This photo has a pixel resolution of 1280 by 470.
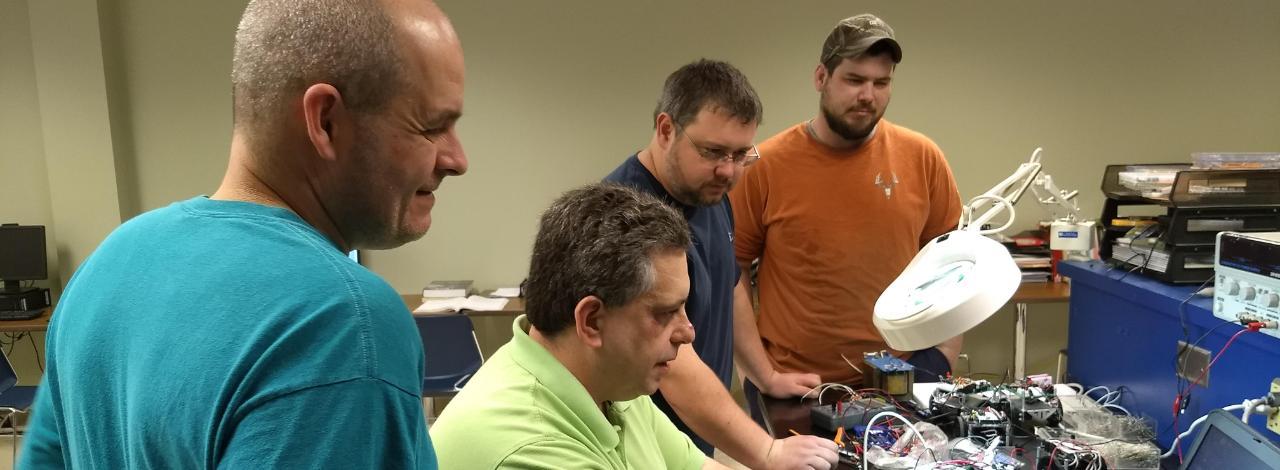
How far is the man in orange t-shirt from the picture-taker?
2.26m

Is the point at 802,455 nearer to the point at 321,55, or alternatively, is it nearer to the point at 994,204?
the point at 994,204

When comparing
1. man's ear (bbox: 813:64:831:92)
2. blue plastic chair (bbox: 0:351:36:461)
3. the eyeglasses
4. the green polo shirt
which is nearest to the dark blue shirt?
the eyeglasses

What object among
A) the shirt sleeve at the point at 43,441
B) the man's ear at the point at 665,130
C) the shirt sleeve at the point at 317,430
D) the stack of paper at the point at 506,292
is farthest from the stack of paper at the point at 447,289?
the shirt sleeve at the point at 317,430

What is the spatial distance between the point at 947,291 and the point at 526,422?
2.27 feet

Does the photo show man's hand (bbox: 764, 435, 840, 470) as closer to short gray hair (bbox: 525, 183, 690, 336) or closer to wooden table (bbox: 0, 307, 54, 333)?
short gray hair (bbox: 525, 183, 690, 336)

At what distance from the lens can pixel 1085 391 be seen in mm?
2010

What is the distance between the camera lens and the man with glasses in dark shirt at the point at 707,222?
1567 millimetres

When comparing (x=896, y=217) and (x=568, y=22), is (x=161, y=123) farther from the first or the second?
(x=896, y=217)

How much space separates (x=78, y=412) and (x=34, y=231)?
4.27m

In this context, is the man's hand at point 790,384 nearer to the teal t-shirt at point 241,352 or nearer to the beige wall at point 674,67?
the teal t-shirt at point 241,352

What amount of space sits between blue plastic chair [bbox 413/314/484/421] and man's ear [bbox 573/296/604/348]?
2430 mm

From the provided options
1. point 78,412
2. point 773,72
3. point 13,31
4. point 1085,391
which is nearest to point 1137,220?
point 1085,391

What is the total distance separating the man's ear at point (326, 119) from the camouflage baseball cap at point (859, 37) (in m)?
1.80

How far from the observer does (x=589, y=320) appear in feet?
3.69
